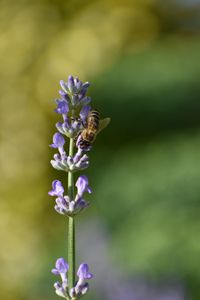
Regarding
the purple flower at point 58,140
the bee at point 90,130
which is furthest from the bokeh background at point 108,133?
the purple flower at point 58,140

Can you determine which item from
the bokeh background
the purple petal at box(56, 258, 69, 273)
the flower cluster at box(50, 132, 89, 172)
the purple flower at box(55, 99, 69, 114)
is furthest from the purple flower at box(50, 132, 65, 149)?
the bokeh background

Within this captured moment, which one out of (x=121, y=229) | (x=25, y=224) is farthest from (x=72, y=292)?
(x=25, y=224)

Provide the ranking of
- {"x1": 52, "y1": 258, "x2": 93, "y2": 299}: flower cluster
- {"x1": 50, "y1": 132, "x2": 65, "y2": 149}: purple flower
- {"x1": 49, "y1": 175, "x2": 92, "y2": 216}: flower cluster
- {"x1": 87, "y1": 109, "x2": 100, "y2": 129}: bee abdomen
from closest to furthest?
{"x1": 52, "y1": 258, "x2": 93, "y2": 299}: flower cluster
{"x1": 49, "y1": 175, "x2": 92, "y2": 216}: flower cluster
{"x1": 50, "y1": 132, "x2": 65, "y2": 149}: purple flower
{"x1": 87, "y1": 109, "x2": 100, "y2": 129}: bee abdomen

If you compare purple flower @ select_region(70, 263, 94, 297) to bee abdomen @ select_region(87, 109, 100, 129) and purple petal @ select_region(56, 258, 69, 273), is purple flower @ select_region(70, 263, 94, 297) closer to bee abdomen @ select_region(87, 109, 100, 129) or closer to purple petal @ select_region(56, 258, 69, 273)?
purple petal @ select_region(56, 258, 69, 273)

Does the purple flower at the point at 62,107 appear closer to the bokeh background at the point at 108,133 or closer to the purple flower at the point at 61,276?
the purple flower at the point at 61,276

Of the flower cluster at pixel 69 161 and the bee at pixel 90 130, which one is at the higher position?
the bee at pixel 90 130

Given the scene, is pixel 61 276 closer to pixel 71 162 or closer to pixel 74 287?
pixel 74 287

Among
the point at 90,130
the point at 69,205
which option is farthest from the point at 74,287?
the point at 90,130
